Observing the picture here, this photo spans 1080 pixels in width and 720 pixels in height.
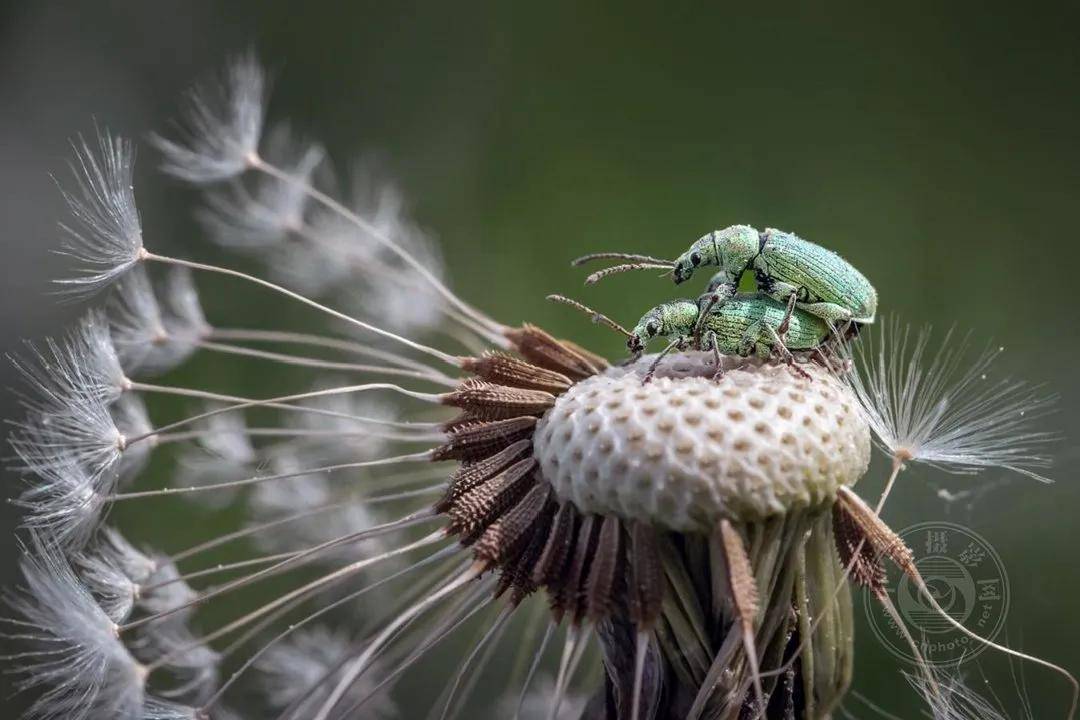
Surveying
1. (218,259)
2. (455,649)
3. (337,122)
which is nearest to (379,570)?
(455,649)

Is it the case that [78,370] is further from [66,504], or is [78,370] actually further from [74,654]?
[74,654]

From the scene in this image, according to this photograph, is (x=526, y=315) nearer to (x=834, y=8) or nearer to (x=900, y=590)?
(x=834, y=8)

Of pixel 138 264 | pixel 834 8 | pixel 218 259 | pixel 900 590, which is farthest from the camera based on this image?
pixel 218 259

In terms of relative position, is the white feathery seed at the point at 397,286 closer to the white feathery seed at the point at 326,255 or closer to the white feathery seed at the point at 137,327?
the white feathery seed at the point at 326,255

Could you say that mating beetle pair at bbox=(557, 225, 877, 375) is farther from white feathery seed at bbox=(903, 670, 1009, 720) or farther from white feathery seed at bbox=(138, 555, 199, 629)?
white feathery seed at bbox=(138, 555, 199, 629)

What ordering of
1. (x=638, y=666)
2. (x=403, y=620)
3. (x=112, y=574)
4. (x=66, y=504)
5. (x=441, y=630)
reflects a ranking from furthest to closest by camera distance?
(x=112, y=574)
(x=66, y=504)
(x=441, y=630)
(x=403, y=620)
(x=638, y=666)

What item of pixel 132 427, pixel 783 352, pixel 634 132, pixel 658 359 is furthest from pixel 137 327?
pixel 634 132
